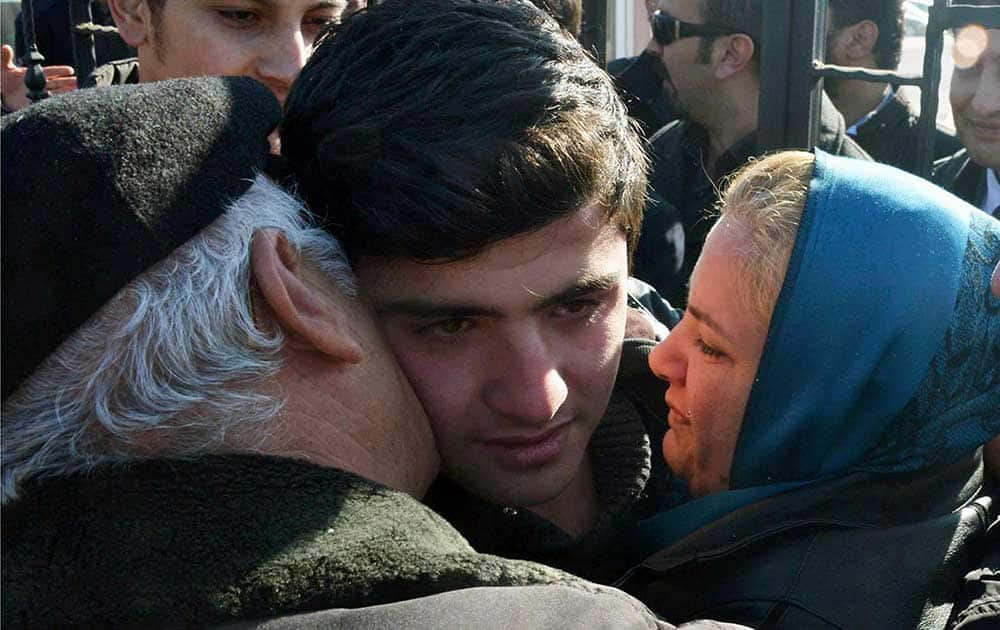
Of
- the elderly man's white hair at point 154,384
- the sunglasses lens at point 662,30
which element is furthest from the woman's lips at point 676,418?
the sunglasses lens at point 662,30

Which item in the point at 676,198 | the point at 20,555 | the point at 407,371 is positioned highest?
the point at 20,555

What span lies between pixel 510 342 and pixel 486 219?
9.3 inches

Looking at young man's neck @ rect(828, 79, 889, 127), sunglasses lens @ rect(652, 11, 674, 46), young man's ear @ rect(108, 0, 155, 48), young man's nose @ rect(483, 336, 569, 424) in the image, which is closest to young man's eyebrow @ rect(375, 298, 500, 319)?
young man's nose @ rect(483, 336, 569, 424)

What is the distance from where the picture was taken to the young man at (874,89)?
4.67m

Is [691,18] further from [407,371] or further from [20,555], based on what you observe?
[20,555]

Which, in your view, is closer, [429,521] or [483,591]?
[483,591]

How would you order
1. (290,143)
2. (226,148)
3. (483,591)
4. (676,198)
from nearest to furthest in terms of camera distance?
(483,591)
(226,148)
(290,143)
(676,198)

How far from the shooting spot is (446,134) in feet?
5.90

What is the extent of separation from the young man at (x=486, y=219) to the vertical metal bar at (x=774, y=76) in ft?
4.07

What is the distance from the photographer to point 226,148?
5.02ft

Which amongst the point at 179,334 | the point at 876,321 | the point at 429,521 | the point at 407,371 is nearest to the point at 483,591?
the point at 429,521

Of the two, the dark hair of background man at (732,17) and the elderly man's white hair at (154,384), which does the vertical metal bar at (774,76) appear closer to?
the dark hair of background man at (732,17)

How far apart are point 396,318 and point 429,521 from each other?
1.99ft

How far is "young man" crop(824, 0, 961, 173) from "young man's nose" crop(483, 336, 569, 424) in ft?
10.1
